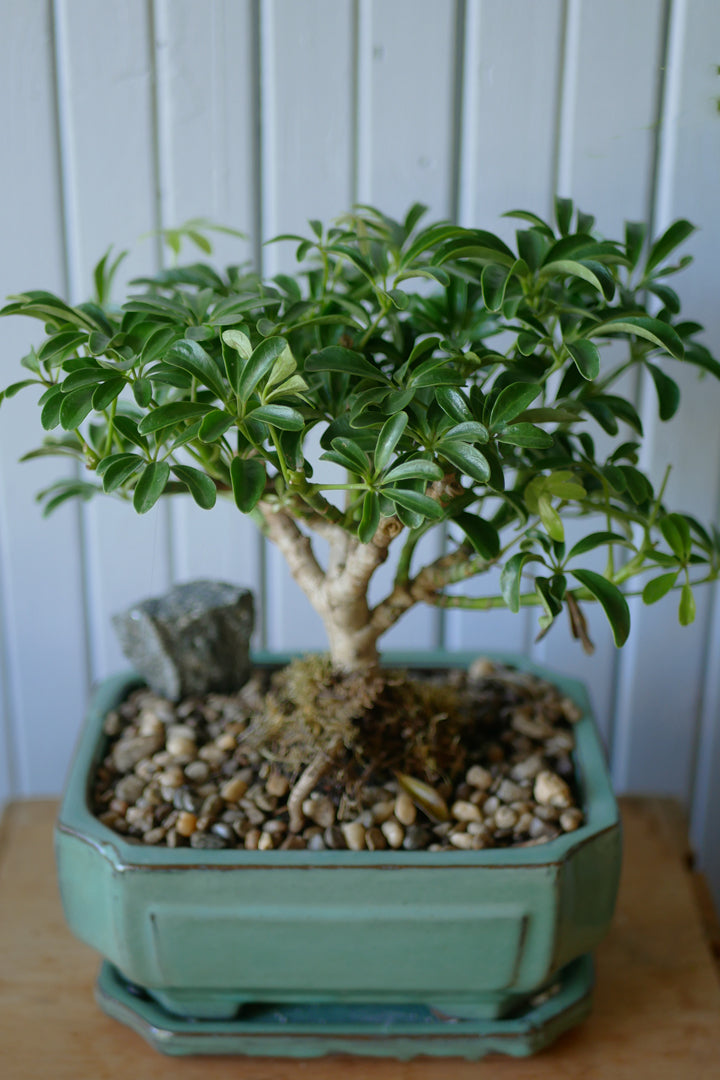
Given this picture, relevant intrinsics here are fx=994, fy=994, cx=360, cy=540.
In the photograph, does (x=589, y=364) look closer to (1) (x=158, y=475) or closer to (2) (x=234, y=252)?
(1) (x=158, y=475)

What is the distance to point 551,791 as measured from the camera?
84cm

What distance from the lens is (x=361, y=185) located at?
109 cm

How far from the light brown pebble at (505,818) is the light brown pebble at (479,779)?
39mm

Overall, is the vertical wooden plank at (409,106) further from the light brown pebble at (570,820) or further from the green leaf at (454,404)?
the light brown pebble at (570,820)

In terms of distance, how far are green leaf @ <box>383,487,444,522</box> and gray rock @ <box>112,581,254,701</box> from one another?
37 cm

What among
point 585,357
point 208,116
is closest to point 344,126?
point 208,116

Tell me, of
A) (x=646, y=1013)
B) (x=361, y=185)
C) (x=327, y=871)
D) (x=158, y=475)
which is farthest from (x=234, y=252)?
(x=646, y=1013)

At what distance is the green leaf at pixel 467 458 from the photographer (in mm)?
620

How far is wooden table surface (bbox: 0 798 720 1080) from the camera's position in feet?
2.67

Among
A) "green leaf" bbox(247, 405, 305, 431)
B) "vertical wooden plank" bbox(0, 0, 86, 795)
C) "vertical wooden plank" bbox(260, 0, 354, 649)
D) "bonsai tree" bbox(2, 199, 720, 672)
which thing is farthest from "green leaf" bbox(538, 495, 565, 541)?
"vertical wooden plank" bbox(0, 0, 86, 795)

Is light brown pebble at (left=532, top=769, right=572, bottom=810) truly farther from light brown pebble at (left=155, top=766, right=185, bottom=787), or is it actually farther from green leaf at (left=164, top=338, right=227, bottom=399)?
green leaf at (left=164, top=338, right=227, bottom=399)

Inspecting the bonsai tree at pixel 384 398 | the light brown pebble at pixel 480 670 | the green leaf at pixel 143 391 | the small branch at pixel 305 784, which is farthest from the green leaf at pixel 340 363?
the light brown pebble at pixel 480 670

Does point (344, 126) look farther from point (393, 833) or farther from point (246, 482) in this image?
point (393, 833)

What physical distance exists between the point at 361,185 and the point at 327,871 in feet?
2.38
